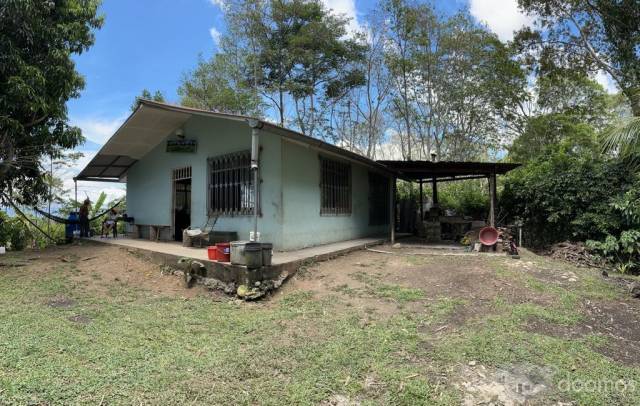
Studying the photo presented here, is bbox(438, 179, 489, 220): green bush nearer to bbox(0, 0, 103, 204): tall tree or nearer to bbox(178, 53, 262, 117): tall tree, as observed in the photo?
bbox(178, 53, 262, 117): tall tree

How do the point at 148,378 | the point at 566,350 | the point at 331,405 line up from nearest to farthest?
the point at 331,405 < the point at 148,378 < the point at 566,350

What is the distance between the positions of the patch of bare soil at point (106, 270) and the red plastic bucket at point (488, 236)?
6.16 meters

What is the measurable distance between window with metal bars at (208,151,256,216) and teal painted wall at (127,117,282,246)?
17cm

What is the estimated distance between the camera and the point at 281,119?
2195cm

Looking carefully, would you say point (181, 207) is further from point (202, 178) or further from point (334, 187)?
point (334, 187)

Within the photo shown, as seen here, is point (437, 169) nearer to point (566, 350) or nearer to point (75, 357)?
Result: point (566, 350)

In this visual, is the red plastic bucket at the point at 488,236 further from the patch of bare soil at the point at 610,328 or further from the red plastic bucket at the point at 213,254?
the red plastic bucket at the point at 213,254

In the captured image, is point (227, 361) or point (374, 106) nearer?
point (227, 361)

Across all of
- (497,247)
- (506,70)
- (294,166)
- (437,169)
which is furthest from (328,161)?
(506,70)

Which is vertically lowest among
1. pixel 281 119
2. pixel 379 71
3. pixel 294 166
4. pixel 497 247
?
pixel 497 247

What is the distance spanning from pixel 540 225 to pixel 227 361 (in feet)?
32.9

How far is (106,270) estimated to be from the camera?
7613mm

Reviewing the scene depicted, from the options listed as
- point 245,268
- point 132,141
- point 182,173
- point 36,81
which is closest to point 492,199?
point 245,268

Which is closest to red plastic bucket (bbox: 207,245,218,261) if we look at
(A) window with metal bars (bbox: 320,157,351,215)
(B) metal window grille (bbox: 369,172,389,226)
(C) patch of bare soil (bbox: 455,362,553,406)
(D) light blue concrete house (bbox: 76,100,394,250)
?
(D) light blue concrete house (bbox: 76,100,394,250)
